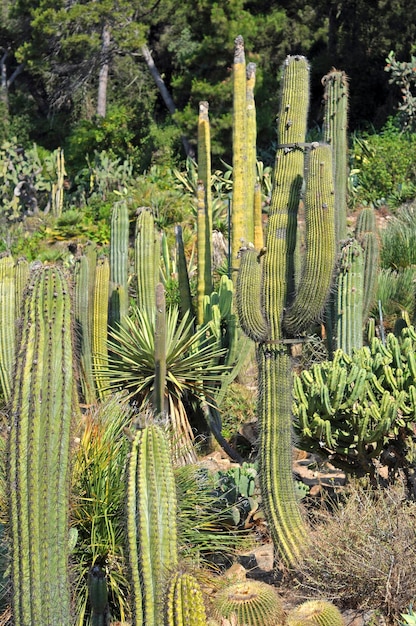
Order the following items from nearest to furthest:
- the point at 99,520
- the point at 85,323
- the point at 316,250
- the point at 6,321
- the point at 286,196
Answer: the point at 99,520, the point at 316,250, the point at 286,196, the point at 6,321, the point at 85,323

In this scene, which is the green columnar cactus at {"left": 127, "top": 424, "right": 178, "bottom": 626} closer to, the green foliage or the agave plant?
the agave plant

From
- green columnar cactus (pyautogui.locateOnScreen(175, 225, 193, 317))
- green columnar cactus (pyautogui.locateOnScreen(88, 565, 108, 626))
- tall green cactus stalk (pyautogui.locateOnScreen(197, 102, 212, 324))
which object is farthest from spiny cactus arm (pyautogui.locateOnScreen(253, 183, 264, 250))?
green columnar cactus (pyautogui.locateOnScreen(88, 565, 108, 626))

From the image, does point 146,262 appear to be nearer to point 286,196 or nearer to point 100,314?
point 100,314

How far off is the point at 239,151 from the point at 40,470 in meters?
6.32

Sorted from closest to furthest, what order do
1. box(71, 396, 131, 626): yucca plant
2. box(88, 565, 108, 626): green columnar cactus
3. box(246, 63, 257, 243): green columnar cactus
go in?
box(88, 565, 108, 626): green columnar cactus < box(71, 396, 131, 626): yucca plant < box(246, 63, 257, 243): green columnar cactus

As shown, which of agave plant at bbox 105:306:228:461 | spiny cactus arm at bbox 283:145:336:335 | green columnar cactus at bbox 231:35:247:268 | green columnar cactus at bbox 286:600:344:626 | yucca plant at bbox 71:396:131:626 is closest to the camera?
green columnar cactus at bbox 286:600:344:626

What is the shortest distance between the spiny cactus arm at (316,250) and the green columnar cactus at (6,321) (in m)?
3.65

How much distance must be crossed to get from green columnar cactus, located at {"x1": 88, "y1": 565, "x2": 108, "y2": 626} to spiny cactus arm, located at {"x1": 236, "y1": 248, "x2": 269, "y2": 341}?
187 cm

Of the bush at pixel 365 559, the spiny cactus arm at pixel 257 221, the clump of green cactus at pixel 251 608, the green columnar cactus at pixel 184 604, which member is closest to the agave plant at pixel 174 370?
the spiny cactus arm at pixel 257 221

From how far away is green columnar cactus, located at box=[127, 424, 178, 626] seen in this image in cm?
393

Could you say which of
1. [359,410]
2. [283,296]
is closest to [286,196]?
[283,296]

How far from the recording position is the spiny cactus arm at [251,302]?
5992 millimetres

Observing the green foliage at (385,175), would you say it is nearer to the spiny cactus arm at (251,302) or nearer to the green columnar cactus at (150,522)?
the spiny cactus arm at (251,302)

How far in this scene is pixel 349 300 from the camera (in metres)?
7.77
